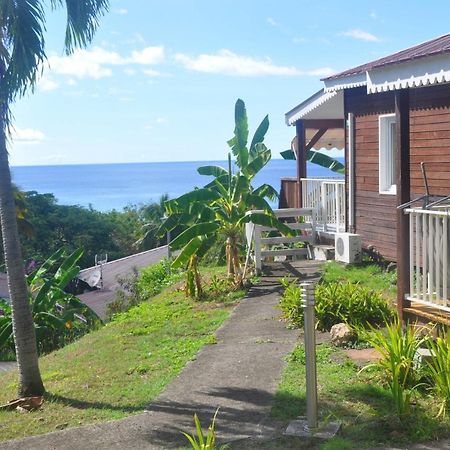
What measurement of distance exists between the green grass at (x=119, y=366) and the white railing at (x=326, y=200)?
14.8 feet

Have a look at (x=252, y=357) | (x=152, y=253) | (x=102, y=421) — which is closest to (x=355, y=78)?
(x=252, y=357)

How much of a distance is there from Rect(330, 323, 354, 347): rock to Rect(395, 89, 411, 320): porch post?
776 mm

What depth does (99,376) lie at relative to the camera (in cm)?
927


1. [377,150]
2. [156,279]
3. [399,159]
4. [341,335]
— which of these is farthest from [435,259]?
[156,279]

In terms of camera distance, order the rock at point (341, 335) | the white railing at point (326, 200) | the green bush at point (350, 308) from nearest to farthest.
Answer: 1. the rock at point (341, 335)
2. the green bush at point (350, 308)
3. the white railing at point (326, 200)

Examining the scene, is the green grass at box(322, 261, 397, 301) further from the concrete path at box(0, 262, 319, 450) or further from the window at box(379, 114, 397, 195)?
the concrete path at box(0, 262, 319, 450)

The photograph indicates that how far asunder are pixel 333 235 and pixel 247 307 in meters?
4.56

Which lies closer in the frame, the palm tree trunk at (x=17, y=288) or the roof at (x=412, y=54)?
the roof at (x=412, y=54)

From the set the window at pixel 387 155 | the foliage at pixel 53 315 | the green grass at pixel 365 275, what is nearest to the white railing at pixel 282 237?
the green grass at pixel 365 275

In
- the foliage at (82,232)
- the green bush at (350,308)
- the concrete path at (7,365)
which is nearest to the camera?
the green bush at (350,308)

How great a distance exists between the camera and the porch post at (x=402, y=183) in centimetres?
807

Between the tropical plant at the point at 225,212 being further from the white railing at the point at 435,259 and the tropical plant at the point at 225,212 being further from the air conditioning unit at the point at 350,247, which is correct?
the white railing at the point at 435,259

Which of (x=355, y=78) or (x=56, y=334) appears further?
(x=56, y=334)

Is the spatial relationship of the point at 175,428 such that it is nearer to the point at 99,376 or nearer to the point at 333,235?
the point at 99,376
